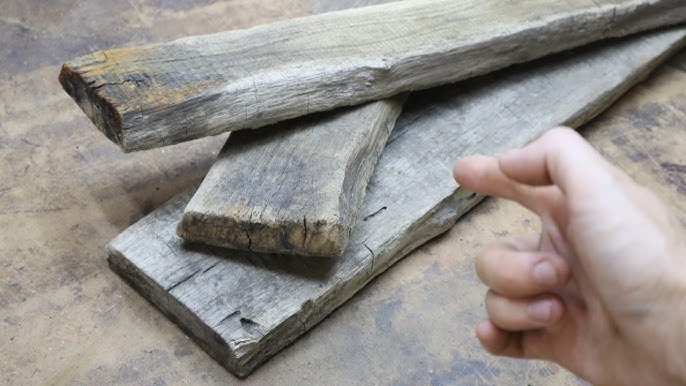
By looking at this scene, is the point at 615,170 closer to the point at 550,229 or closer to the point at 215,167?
the point at 550,229

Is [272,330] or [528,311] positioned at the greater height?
[528,311]

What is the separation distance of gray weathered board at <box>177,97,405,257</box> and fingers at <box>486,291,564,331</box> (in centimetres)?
60

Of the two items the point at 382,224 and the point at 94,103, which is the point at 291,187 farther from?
the point at 94,103

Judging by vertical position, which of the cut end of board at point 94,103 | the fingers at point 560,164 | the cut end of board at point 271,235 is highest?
the fingers at point 560,164

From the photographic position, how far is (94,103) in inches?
76.4

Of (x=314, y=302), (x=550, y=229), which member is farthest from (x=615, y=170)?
(x=314, y=302)

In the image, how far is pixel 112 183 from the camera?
232 centimetres

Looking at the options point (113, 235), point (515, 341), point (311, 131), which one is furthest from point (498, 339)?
point (113, 235)

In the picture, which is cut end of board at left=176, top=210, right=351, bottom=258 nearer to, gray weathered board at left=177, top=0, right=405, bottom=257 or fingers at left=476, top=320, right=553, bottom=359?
gray weathered board at left=177, top=0, right=405, bottom=257

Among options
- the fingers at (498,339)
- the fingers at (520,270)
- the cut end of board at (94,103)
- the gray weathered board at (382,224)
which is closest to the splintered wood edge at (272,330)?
the gray weathered board at (382,224)

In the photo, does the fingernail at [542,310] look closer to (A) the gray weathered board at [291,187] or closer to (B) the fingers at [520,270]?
(B) the fingers at [520,270]

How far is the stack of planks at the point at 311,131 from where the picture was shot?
6.30 feet

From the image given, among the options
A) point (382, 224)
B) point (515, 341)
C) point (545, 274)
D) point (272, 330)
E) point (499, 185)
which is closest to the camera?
point (545, 274)

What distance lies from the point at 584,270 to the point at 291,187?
839 millimetres
